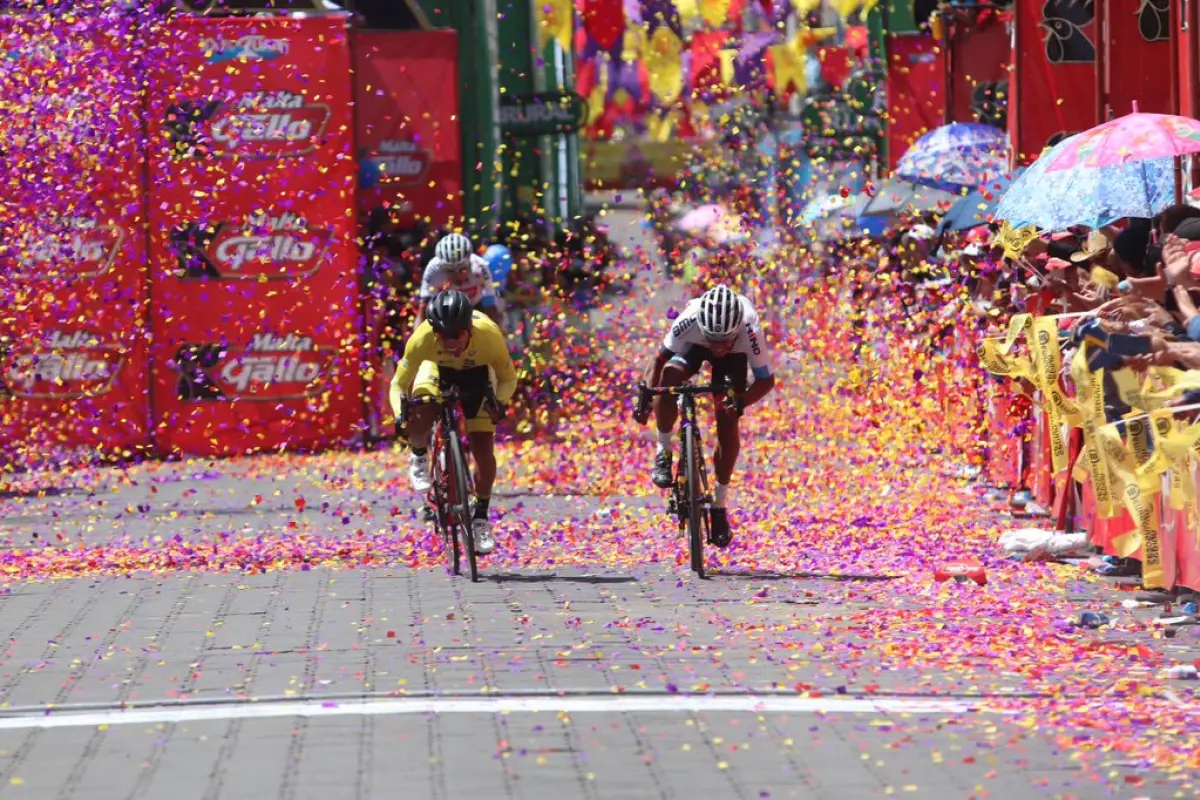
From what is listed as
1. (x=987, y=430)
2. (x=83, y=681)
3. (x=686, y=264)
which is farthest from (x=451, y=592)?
(x=686, y=264)

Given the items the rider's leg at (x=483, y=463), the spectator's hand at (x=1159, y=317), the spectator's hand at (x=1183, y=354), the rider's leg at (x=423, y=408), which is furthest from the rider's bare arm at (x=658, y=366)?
Answer: the spectator's hand at (x=1183, y=354)

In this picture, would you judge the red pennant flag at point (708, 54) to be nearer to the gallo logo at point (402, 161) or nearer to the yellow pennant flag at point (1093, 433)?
the gallo logo at point (402, 161)

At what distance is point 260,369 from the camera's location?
22.8 m

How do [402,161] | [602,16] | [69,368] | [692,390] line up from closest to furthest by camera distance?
1. [692,390]
2. [69,368]
3. [402,161]
4. [602,16]

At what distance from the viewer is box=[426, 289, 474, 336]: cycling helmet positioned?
12.2m

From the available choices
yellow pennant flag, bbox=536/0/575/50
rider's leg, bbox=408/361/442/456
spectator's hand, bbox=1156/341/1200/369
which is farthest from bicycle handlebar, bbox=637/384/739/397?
yellow pennant flag, bbox=536/0/575/50

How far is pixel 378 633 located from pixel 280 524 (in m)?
5.72

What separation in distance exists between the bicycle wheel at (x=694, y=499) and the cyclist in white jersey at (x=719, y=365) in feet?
0.80

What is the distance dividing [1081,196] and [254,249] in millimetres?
11237

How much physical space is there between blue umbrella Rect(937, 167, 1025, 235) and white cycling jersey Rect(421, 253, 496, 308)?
4.13m

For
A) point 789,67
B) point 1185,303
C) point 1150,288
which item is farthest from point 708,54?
point 1185,303

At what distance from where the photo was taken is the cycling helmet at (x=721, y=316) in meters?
12.4

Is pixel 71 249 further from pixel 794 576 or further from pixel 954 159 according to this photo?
pixel 794 576

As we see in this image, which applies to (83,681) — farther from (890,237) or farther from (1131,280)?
(890,237)
